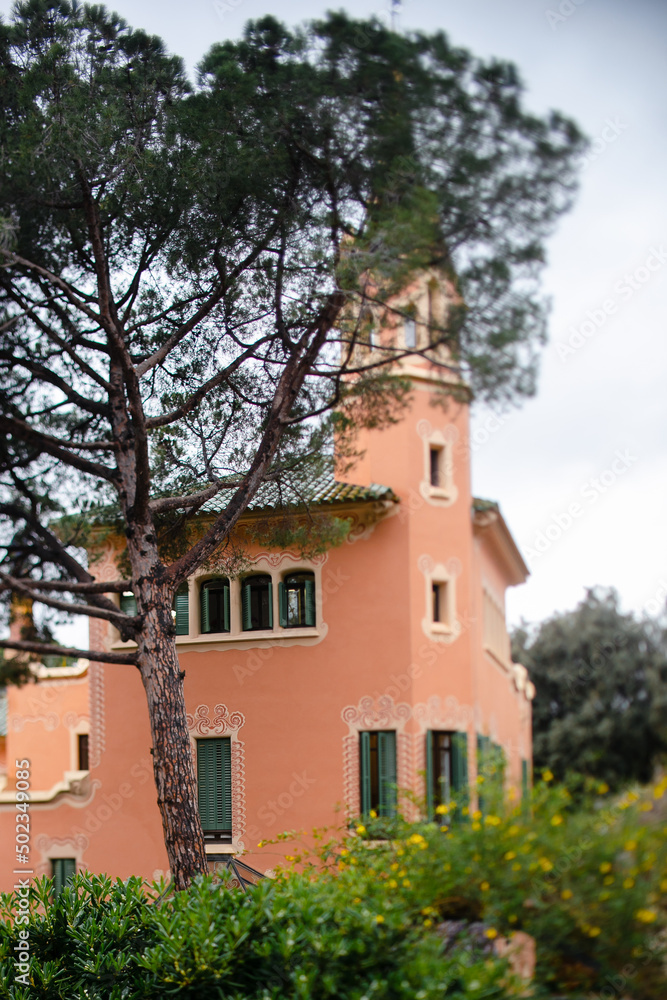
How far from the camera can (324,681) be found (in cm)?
1173

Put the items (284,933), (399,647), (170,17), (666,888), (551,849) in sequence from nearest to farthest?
(666,888) → (551,849) → (284,933) → (170,17) → (399,647)

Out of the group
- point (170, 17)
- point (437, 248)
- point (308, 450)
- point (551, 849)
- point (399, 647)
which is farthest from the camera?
point (399, 647)

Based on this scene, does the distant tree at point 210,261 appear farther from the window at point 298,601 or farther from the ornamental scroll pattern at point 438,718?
the ornamental scroll pattern at point 438,718

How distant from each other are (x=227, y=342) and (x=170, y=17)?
11.0ft

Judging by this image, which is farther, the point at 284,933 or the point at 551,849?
the point at 284,933

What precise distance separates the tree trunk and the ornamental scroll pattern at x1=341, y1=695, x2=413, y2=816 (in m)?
3.20

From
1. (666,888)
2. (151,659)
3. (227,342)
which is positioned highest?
(227,342)

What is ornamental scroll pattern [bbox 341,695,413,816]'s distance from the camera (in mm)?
11477

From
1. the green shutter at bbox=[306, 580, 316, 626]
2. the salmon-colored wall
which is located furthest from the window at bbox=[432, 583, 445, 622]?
the green shutter at bbox=[306, 580, 316, 626]

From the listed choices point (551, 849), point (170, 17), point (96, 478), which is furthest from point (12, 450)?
point (551, 849)

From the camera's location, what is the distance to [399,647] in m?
12.3

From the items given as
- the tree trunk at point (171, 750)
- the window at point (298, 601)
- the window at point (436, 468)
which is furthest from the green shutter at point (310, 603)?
the tree trunk at point (171, 750)

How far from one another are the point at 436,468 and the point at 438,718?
11.7 feet

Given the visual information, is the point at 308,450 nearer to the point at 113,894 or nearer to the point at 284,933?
the point at 113,894
